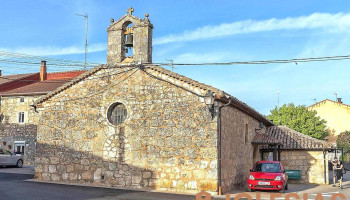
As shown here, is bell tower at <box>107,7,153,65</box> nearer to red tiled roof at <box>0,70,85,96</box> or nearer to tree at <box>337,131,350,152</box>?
red tiled roof at <box>0,70,85,96</box>

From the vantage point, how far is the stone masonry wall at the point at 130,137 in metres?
13.9

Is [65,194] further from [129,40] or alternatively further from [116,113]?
[129,40]

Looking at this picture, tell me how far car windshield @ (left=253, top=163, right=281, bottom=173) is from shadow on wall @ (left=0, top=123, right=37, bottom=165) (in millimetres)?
19830

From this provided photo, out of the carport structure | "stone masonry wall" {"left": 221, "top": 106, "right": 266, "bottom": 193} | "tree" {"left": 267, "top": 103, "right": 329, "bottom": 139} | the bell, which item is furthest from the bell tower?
"tree" {"left": 267, "top": 103, "right": 329, "bottom": 139}

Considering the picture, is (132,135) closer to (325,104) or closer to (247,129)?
(247,129)

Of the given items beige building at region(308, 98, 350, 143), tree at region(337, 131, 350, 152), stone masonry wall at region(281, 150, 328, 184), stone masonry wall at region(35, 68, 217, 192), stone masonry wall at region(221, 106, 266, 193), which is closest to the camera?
stone masonry wall at region(35, 68, 217, 192)

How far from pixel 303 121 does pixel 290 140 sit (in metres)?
26.4

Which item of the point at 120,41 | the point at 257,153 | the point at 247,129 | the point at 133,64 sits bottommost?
the point at 257,153

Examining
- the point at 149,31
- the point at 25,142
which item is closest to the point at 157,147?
the point at 149,31

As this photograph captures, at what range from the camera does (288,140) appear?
2366 cm

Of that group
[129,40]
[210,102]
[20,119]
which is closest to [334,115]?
[20,119]

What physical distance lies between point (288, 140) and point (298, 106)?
28.3 metres

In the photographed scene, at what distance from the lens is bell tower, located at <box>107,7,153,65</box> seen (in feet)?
51.3

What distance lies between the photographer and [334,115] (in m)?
49.6
